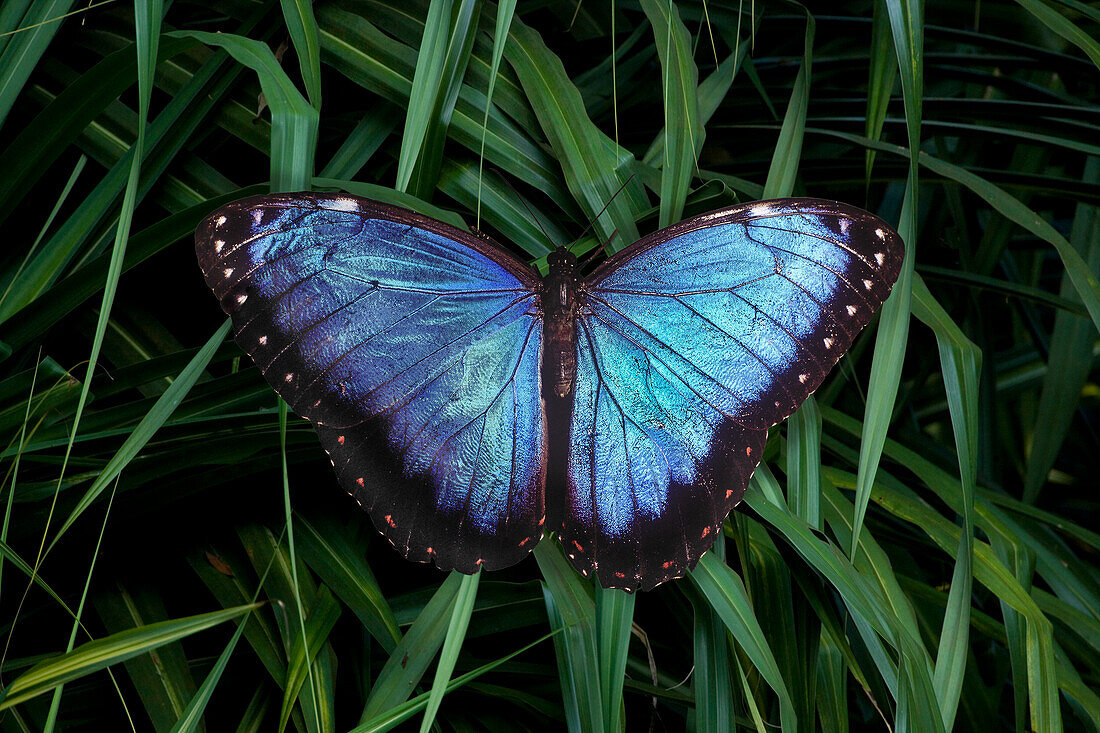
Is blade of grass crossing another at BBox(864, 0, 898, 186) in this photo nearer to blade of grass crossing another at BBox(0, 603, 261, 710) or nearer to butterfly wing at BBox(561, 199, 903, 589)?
butterfly wing at BBox(561, 199, 903, 589)

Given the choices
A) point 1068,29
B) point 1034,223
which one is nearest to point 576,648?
point 1034,223

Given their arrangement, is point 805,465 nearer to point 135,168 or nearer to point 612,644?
point 612,644

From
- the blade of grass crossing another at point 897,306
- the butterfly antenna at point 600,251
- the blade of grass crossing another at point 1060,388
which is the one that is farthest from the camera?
the blade of grass crossing another at point 1060,388

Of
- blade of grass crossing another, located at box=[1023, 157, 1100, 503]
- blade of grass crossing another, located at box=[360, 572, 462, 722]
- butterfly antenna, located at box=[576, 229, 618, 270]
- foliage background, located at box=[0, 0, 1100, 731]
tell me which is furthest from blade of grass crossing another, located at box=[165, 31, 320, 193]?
blade of grass crossing another, located at box=[1023, 157, 1100, 503]

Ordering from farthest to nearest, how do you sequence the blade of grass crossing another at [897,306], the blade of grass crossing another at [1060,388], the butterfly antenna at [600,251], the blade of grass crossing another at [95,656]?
the blade of grass crossing another at [1060,388]
the butterfly antenna at [600,251]
the blade of grass crossing another at [897,306]
the blade of grass crossing another at [95,656]

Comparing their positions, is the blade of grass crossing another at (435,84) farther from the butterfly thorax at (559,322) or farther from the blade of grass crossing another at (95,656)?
the blade of grass crossing another at (95,656)

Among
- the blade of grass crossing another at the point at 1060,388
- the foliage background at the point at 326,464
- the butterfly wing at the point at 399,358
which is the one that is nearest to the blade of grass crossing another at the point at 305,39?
the foliage background at the point at 326,464

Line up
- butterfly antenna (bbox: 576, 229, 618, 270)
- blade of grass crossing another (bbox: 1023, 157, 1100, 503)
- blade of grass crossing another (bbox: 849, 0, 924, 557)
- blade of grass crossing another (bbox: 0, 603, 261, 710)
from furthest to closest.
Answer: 1. blade of grass crossing another (bbox: 1023, 157, 1100, 503)
2. butterfly antenna (bbox: 576, 229, 618, 270)
3. blade of grass crossing another (bbox: 849, 0, 924, 557)
4. blade of grass crossing another (bbox: 0, 603, 261, 710)
